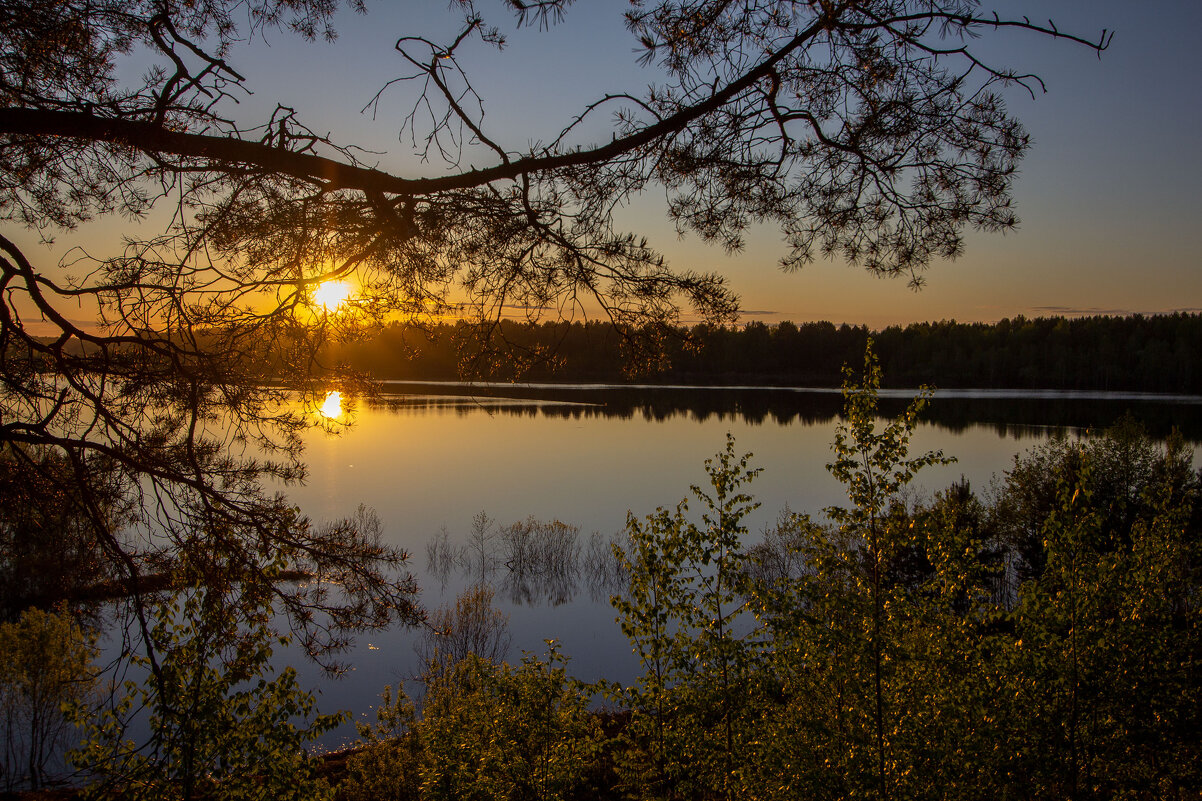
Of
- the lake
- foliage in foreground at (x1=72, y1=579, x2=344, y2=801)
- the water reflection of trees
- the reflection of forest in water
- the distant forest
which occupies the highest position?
the distant forest

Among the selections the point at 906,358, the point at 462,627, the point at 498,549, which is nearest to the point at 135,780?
the point at 462,627

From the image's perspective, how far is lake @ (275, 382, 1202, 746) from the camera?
16.4 m

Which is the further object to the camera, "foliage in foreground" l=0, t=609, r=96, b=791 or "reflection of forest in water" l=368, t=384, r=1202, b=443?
"reflection of forest in water" l=368, t=384, r=1202, b=443

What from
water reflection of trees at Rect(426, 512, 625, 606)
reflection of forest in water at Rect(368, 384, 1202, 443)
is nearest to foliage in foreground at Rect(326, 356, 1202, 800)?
water reflection of trees at Rect(426, 512, 625, 606)

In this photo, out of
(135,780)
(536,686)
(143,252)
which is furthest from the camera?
(536,686)

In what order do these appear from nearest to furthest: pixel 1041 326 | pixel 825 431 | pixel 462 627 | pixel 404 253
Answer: pixel 404 253
pixel 462 627
pixel 825 431
pixel 1041 326

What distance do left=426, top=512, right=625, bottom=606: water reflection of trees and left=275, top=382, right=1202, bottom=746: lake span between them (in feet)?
1.27

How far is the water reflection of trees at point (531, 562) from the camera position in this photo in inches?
769

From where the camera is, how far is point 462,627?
14367 millimetres

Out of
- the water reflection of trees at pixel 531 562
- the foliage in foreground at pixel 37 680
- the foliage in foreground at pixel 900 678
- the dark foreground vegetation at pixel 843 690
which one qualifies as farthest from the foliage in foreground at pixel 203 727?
the water reflection of trees at pixel 531 562

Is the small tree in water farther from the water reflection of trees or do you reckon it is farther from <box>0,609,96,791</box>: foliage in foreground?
the water reflection of trees

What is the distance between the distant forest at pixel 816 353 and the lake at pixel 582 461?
262 millimetres

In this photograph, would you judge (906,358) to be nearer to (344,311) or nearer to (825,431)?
(825,431)

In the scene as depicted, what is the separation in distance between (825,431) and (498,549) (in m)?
27.8
